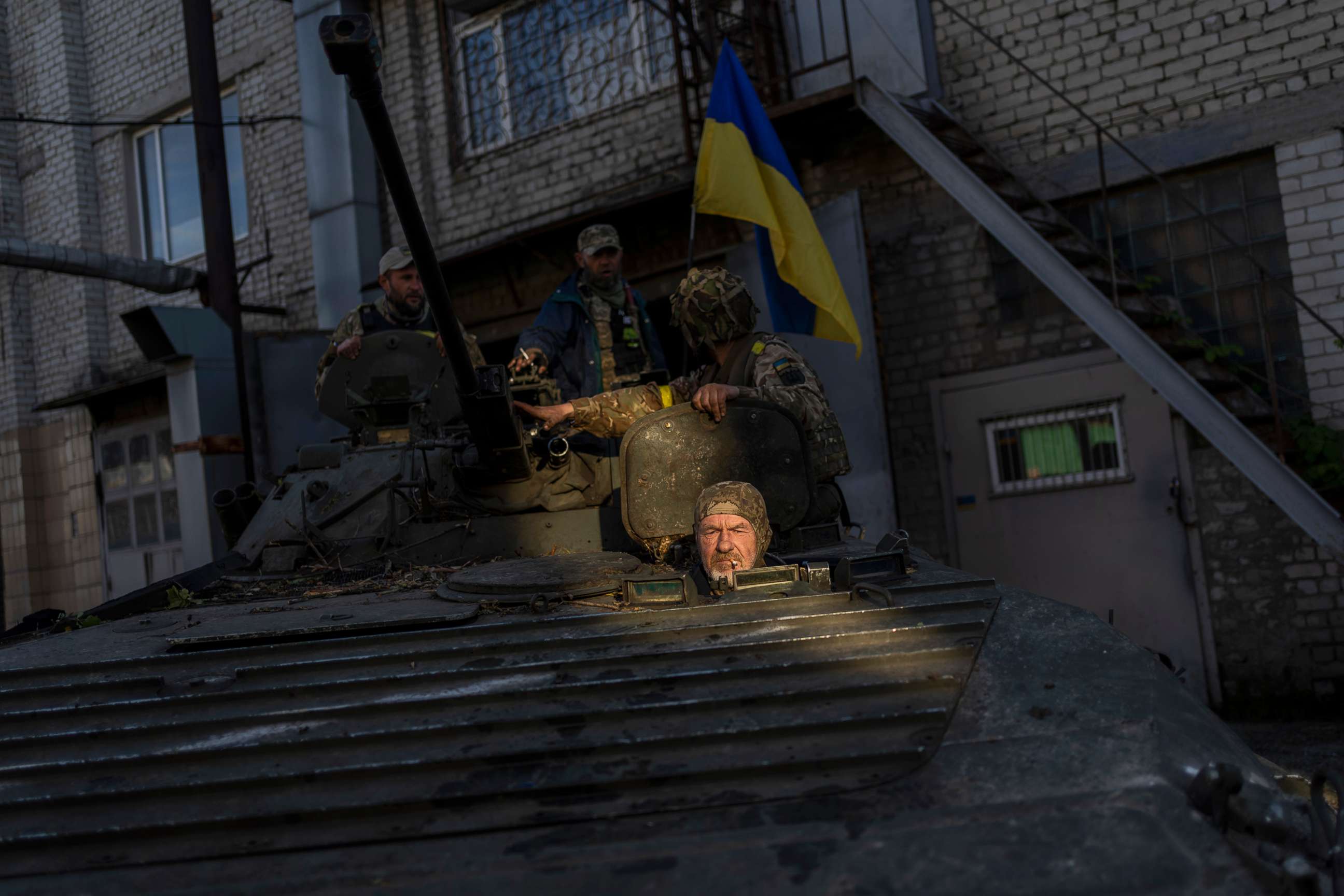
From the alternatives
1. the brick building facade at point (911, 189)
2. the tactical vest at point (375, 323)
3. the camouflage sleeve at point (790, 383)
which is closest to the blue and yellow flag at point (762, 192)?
the brick building facade at point (911, 189)

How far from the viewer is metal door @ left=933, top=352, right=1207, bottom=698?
7.54 metres

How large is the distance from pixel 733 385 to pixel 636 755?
2.27 metres

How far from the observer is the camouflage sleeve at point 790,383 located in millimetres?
4219

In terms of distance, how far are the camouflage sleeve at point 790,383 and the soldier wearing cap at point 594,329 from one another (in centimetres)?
194

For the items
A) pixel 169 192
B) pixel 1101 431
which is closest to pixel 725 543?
pixel 1101 431

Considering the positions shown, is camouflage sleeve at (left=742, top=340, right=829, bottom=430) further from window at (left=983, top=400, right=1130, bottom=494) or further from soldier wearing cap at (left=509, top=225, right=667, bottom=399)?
window at (left=983, top=400, right=1130, bottom=494)

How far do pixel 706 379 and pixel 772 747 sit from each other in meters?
2.51

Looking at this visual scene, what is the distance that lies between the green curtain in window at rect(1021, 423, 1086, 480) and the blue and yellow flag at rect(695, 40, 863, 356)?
1406mm

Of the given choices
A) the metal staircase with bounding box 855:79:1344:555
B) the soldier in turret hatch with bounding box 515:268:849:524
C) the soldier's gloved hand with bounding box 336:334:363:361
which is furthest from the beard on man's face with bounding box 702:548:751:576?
the metal staircase with bounding box 855:79:1344:555

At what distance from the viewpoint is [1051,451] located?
802cm

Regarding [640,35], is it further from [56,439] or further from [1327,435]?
[56,439]

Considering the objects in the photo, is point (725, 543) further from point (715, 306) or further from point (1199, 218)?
point (1199, 218)

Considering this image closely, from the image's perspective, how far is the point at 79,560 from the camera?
45.5 ft

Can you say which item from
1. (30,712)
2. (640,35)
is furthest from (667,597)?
(640,35)
